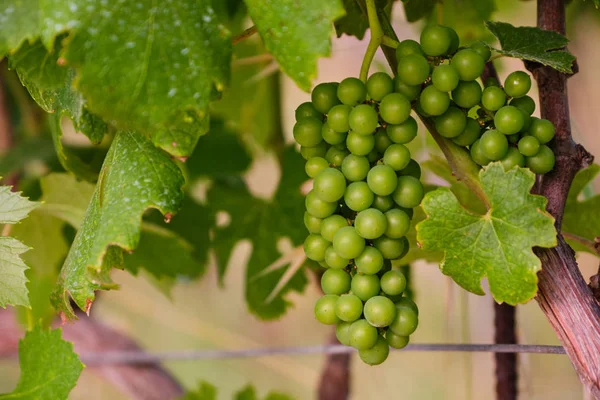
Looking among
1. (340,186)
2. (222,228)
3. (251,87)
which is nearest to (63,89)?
(340,186)

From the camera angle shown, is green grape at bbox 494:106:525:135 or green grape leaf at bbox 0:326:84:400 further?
green grape leaf at bbox 0:326:84:400

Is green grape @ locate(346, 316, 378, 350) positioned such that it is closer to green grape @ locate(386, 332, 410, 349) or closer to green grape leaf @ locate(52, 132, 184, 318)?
green grape @ locate(386, 332, 410, 349)

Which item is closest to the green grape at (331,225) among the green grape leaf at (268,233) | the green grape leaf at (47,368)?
the green grape leaf at (47,368)

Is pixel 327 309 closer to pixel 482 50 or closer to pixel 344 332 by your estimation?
pixel 344 332

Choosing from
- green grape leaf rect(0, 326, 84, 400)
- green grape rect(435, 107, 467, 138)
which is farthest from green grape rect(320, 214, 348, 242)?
green grape leaf rect(0, 326, 84, 400)

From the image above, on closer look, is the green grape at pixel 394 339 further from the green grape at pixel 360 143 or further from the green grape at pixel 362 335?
the green grape at pixel 360 143

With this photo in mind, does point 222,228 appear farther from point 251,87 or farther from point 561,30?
point 561,30
